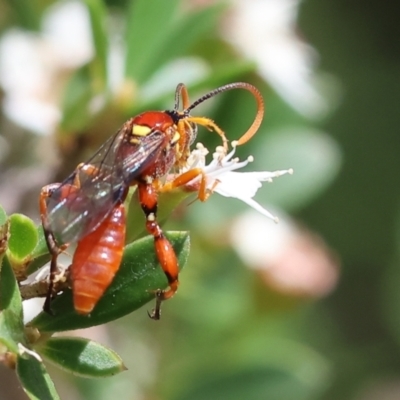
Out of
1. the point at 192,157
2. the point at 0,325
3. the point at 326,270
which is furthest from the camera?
the point at 326,270

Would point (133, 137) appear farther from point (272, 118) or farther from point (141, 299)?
point (272, 118)

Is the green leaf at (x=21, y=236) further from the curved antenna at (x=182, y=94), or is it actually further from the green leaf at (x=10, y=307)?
the curved antenna at (x=182, y=94)

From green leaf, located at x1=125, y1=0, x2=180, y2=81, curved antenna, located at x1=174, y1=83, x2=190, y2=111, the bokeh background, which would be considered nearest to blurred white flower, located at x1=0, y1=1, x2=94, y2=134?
the bokeh background

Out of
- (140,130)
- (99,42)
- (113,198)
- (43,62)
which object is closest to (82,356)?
(113,198)

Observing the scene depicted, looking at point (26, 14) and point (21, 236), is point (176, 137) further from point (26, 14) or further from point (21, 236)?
point (26, 14)

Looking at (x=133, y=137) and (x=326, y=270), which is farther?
(x=326, y=270)

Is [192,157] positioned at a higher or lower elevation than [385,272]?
higher

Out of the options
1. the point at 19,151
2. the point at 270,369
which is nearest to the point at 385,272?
the point at 270,369
